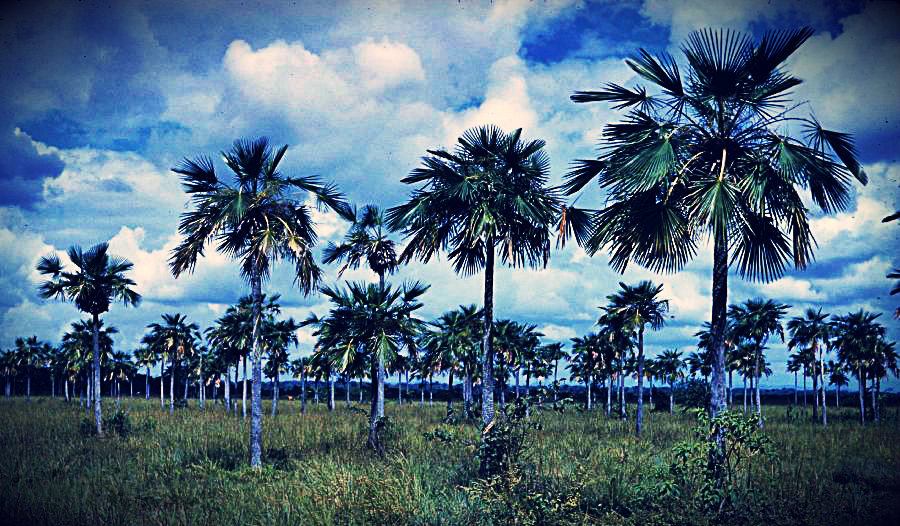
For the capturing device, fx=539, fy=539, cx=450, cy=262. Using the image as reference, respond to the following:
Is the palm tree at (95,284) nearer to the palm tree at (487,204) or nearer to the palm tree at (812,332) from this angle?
the palm tree at (487,204)

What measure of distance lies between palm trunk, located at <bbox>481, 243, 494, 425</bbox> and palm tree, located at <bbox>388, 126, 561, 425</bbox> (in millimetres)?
28

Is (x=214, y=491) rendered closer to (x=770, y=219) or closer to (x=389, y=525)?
(x=389, y=525)

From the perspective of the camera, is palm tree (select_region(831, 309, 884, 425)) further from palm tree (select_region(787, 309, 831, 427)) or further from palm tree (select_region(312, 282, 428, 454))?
palm tree (select_region(312, 282, 428, 454))

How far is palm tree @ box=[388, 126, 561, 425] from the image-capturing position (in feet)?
48.1

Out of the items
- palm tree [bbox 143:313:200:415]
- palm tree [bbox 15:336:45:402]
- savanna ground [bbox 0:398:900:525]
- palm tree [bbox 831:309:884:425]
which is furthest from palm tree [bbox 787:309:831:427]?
palm tree [bbox 15:336:45:402]

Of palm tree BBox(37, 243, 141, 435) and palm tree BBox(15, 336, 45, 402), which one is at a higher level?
palm tree BBox(37, 243, 141, 435)

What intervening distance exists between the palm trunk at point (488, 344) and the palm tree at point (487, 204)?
1.1 inches

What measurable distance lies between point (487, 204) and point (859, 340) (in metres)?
45.1

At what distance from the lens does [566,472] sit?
42.6 ft

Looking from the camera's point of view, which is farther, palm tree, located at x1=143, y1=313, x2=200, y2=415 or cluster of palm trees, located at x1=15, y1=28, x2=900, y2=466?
palm tree, located at x1=143, y1=313, x2=200, y2=415

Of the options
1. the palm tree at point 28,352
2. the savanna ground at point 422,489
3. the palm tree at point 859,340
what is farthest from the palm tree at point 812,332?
the palm tree at point 28,352

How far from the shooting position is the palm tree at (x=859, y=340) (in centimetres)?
4412

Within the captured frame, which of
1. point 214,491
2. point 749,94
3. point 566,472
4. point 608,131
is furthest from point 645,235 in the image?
point 214,491

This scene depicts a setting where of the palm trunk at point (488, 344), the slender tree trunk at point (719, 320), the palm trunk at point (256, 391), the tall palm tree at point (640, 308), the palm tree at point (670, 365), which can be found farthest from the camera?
the palm tree at point (670, 365)
